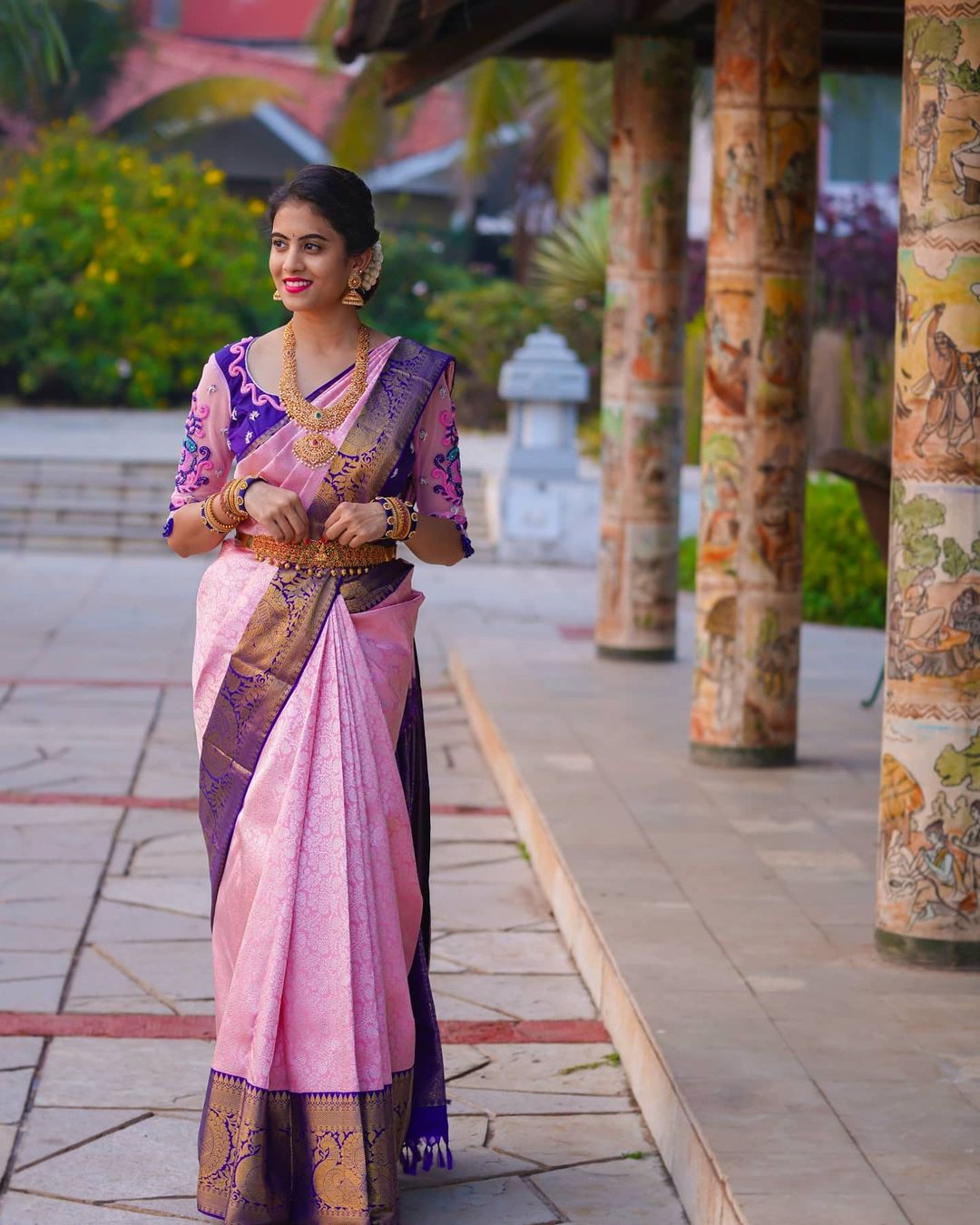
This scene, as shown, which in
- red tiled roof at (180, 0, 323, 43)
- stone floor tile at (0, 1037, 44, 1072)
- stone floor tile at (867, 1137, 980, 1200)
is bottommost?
stone floor tile at (0, 1037, 44, 1072)

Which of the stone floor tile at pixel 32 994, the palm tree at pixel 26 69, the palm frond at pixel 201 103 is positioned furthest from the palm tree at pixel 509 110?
the stone floor tile at pixel 32 994

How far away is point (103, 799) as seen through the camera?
7176mm

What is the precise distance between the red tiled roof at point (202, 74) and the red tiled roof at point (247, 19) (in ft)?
7.21

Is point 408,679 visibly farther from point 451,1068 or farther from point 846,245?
point 846,245

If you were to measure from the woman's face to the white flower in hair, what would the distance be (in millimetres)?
63

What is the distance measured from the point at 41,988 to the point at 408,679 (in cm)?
181

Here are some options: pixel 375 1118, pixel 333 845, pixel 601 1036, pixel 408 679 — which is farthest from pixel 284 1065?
pixel 601 1036

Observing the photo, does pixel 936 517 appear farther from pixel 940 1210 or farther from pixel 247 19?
pixel 247 19

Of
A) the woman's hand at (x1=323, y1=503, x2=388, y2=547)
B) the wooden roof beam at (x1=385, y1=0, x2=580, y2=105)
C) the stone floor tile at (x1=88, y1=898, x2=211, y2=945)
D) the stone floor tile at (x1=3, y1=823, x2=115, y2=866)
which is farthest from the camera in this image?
the wooden roof beam at (x1=385, y1=0, x2=580, y2=105)

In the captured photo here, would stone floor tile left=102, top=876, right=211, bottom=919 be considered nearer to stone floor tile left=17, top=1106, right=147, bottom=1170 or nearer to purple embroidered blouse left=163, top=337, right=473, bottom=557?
stone floor tile left=17, top=1106, right=147, bottom=1170

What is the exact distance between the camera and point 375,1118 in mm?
3488

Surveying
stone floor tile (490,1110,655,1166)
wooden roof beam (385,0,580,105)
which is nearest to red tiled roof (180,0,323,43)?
wooden roof beam (385,0,580,105)

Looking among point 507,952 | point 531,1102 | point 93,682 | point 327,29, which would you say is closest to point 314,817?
point 531,1102

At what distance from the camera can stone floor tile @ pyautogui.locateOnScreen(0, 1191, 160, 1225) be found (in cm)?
369
